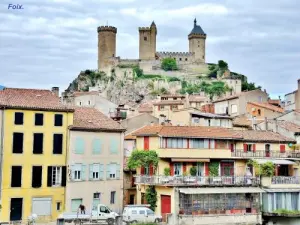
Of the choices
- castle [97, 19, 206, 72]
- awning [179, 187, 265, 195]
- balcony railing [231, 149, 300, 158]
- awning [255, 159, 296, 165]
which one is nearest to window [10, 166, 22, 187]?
awning [179, 187, 265, 195]

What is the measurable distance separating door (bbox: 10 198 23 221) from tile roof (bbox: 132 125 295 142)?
11746 millimetres

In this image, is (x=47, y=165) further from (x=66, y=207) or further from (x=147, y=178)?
(x=147, y=178)

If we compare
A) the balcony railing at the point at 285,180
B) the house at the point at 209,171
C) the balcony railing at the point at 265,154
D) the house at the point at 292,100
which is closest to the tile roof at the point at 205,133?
the house at the point at 209,171

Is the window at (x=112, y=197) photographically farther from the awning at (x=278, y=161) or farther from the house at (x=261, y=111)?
the house at (x=261, y=111)

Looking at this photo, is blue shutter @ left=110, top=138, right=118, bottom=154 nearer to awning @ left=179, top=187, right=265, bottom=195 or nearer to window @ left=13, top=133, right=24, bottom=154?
awning @ left=179, top=187, right=265, bottom=195

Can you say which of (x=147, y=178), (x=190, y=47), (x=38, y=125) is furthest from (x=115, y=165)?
(x=190, y=47)

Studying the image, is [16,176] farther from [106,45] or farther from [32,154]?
[106,45]

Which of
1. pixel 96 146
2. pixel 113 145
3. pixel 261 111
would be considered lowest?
pixel 96 146

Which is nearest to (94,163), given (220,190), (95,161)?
(95,161)

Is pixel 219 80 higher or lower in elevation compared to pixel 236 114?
higher

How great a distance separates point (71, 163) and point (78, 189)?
7.08 feet

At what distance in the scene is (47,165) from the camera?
4494 cm

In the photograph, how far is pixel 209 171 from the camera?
4900 centimetres

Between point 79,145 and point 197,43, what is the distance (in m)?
147
